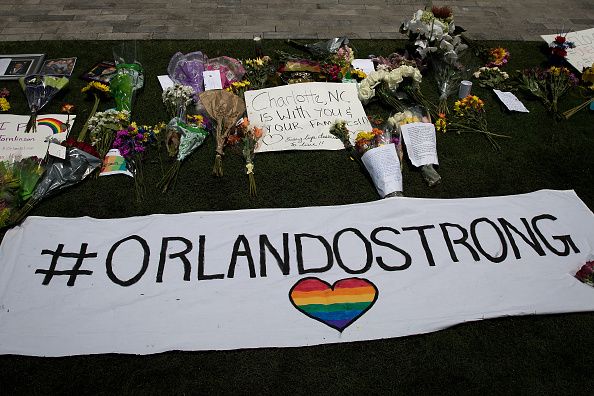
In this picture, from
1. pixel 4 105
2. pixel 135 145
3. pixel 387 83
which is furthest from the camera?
pixel 387 83

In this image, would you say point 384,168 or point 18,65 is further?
point 18,65

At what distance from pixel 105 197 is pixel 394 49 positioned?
4.54m

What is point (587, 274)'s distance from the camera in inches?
Result: 155

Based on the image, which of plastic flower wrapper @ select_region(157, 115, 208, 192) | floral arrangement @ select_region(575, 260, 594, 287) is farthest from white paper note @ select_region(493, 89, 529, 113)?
plastic flower wrapper @ select_region(157, 115, 208, 192)

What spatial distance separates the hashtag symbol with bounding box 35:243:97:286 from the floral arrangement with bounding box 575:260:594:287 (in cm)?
401

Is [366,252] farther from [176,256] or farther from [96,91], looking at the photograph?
[96,91]

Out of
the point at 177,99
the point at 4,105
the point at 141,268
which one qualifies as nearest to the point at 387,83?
the point at 177,99

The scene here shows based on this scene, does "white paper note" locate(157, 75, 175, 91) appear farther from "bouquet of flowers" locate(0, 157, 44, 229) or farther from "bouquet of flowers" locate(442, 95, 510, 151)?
"bouquet of flowers" locate(442, 95, 510, 151)

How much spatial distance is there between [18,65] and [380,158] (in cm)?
490

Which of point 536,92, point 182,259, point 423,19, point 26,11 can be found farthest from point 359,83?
point 26,11

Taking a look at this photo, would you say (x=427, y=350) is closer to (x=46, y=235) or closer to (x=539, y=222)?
(x=539, y=222)

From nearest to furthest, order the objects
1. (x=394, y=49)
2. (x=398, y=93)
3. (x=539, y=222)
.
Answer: (x=539, y=222) → (x=398, y=93) → (x=394, y=49)

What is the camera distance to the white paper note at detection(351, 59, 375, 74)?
6.27 m

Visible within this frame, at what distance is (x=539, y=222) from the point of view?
4422mm
